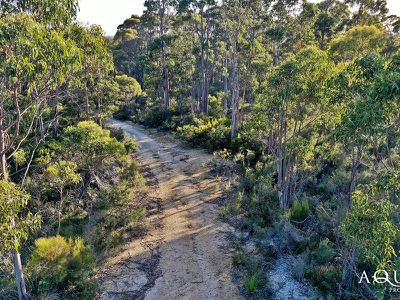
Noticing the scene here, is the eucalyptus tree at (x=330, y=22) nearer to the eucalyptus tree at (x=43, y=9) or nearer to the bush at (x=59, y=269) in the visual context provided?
the eucalyptus tree at (x=43, y=9)

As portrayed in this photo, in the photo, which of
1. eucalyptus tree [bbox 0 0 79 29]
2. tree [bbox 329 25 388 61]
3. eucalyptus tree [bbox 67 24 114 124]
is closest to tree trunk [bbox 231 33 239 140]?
eucalyptus tree [bbox 67 24 114 124]

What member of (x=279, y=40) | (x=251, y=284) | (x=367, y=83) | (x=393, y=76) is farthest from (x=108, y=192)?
(x=279, y=40)

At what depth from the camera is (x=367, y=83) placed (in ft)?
22.8

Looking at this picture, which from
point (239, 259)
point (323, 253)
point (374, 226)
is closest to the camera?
point (374, 226)

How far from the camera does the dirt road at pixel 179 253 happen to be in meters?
7.90

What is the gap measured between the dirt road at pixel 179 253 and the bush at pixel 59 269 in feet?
1.85

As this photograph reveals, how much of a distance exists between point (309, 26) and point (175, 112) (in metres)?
13.3

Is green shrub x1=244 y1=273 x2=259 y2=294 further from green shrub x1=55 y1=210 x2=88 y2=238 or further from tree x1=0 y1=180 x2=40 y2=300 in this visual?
green shrub x1=55 y1=210 x2=88 y2=238

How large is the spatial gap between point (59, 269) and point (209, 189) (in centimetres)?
780

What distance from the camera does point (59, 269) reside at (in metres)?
7.66

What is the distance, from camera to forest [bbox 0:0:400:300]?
5434mm

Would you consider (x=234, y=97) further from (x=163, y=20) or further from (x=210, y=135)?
(x=163, y=20)

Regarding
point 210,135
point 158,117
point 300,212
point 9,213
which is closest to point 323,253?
point 300,212

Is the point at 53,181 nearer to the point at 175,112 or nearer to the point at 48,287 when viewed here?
the point at 48,287
